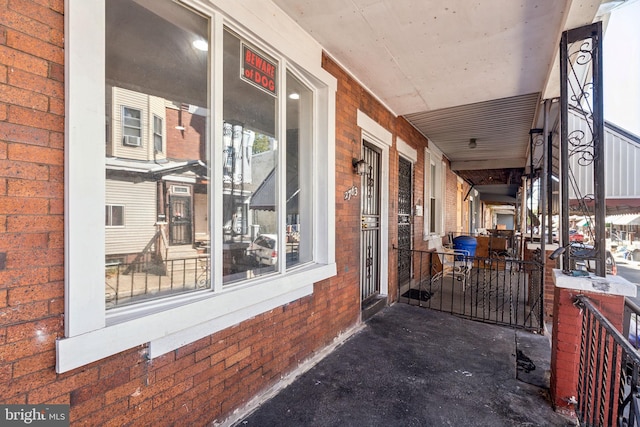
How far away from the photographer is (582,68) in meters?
3.24

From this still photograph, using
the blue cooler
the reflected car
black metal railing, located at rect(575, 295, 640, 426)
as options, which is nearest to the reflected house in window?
the reflected car

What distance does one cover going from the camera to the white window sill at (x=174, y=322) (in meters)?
1.33

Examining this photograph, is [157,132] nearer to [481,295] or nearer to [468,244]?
[481,295]

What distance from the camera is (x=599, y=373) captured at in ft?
6.51

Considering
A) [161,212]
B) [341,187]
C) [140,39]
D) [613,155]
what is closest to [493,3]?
[341,187]

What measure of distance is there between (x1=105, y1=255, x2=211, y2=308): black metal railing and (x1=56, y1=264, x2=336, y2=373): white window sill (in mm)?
78

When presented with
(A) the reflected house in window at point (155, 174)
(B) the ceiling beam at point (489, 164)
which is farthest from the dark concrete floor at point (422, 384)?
(B) the ceiling beam at point (489, 164)

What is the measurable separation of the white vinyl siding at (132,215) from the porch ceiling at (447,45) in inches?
71.0

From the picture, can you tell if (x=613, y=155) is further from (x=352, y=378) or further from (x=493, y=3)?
(x=352, y=378)

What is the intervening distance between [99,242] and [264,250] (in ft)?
4.16

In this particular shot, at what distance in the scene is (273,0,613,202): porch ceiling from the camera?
7.70ft

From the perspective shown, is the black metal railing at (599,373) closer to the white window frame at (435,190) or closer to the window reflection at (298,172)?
the window reflection at (298,172)

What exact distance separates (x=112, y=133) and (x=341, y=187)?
7.54 feet

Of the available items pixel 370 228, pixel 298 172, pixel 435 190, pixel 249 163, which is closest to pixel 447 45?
pixel 298 172
